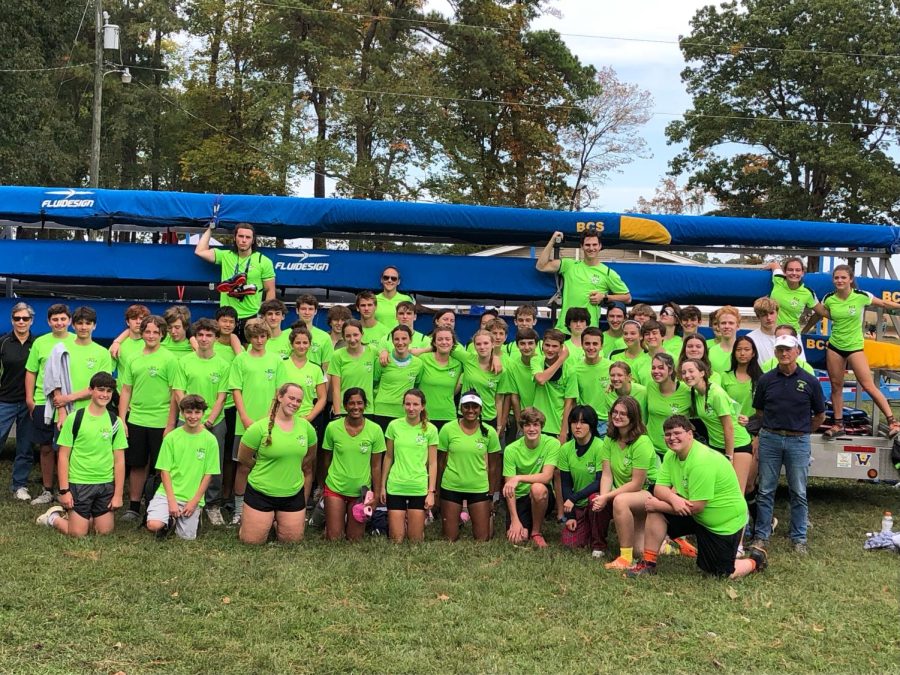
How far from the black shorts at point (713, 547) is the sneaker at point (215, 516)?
3.41m

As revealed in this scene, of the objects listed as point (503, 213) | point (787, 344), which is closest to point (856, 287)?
point (787, 344)

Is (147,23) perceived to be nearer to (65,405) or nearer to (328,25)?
(328,25)

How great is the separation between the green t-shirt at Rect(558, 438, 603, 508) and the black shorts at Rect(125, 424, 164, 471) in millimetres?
3265

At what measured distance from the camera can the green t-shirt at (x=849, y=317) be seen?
7668 mm

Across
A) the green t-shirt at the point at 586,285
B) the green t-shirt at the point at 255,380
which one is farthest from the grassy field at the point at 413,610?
the green t-shirt at the point at 586,285

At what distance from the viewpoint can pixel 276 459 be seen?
20.5 feet

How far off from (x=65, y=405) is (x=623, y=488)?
451cm

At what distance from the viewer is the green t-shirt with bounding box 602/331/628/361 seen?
7.38 m

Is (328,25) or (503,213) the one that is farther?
(328,25)

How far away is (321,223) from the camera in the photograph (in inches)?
322

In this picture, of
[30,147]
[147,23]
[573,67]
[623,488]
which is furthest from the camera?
[147,23]

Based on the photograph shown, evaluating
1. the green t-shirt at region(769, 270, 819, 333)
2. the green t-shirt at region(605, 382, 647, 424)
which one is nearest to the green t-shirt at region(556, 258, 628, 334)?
the green t-shirt at region(605, 382, 647, 424)

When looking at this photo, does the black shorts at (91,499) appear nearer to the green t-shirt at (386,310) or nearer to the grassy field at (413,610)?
the grassy field at (413,610)

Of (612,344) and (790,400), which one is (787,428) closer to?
(790,400)
